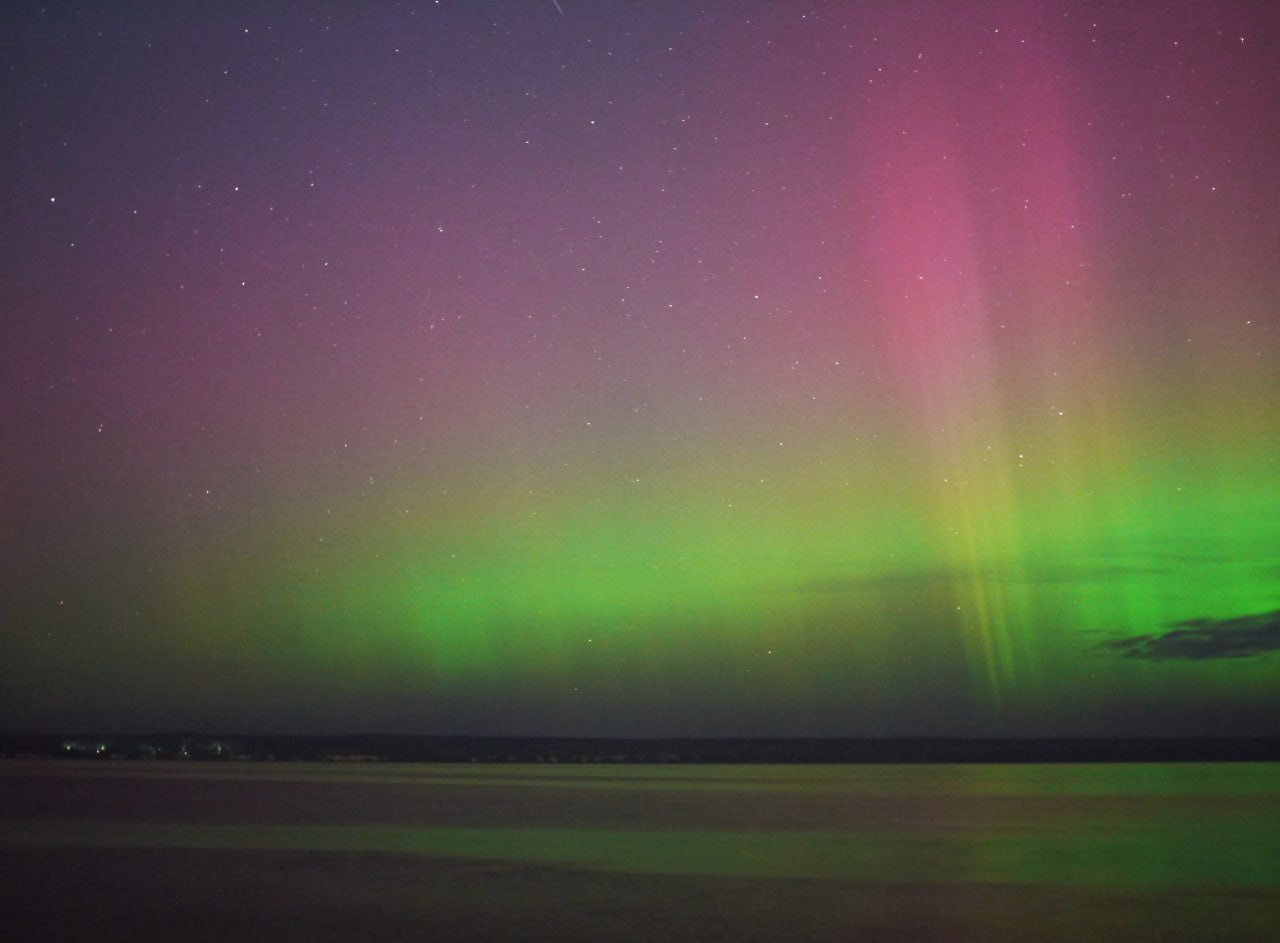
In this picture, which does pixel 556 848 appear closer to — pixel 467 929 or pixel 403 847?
pixel 403 847

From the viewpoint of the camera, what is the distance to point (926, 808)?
35844 millimetres

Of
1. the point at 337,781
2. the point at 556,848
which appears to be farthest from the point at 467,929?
the point at 337,781

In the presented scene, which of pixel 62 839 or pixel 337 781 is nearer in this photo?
pixel 62 839

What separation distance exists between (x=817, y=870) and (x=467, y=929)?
7164mm

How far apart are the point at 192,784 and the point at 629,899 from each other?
42675mm

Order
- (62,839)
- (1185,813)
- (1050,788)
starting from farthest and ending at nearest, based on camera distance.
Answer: (1050,788) < (1185,813) < (62,839)

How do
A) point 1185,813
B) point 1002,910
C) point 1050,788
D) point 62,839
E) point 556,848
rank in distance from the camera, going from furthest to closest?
point 1050,788
point 1185,813
point 62,839
point 556,848
point 1002,910

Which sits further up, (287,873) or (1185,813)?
(287,873)

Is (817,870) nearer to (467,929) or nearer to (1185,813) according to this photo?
(467,929)

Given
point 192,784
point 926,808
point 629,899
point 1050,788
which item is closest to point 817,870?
point 629,899

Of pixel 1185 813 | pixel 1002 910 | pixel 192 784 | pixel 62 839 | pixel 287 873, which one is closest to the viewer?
pixel 1002 910

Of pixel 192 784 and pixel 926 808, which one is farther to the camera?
pixel 192 784

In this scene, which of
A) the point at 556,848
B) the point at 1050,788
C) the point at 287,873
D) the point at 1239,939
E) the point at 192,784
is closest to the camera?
the point at 1239,939

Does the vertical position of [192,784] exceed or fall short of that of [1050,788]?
it exceeds it
